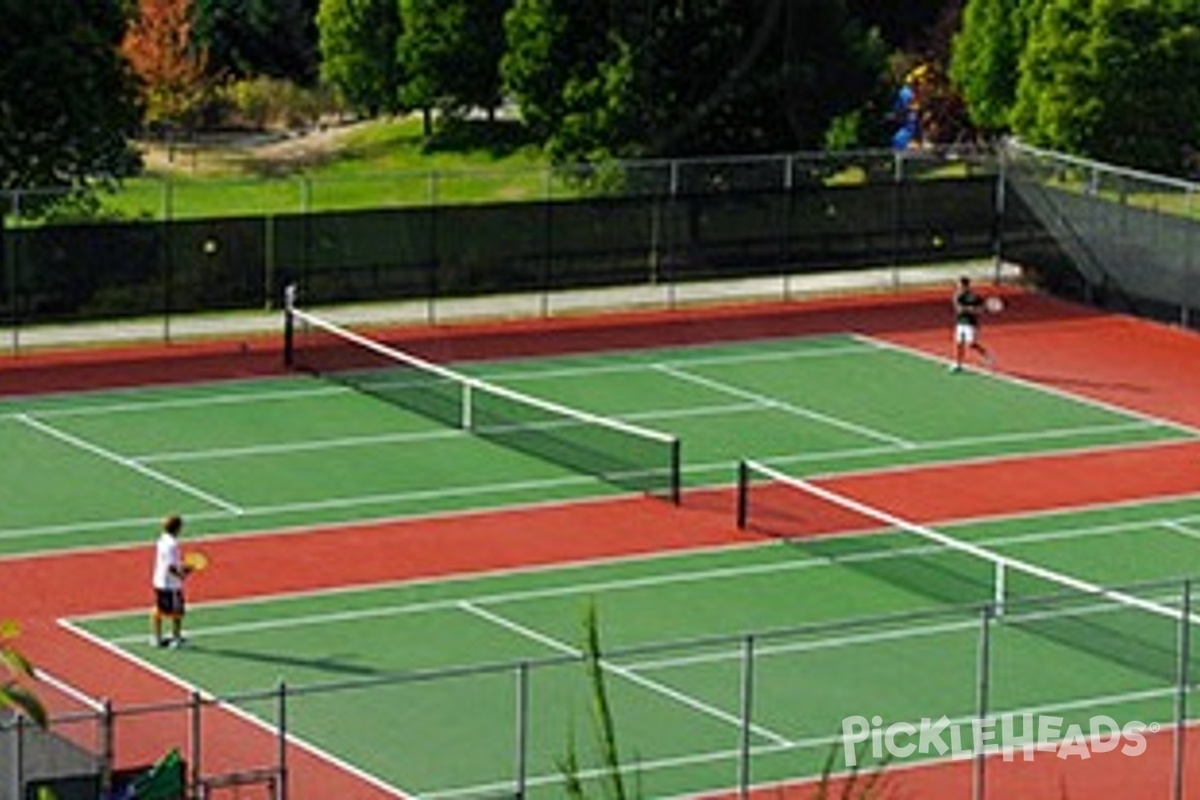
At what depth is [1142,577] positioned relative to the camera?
114 feet

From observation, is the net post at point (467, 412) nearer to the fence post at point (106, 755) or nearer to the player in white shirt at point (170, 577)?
the player in white shirt at point (170, 577)

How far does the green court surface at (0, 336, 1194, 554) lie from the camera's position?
37625 millimetres

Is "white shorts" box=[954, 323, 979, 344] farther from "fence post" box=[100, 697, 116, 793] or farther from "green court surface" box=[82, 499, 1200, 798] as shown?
"fence post" box=[100, 697, 116, 793]

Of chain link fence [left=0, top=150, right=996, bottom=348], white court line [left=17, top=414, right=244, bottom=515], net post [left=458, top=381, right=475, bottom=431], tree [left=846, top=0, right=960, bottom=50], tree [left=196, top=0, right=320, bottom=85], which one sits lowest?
white court line [left=17, top=414, right=244, bottom=515]

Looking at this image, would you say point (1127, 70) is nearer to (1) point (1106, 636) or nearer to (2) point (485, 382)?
(2) point (485, 382)

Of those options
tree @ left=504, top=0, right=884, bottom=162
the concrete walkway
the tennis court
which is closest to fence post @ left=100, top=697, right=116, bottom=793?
the tennis court

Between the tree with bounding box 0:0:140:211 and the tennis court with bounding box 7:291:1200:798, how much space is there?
22.2ft

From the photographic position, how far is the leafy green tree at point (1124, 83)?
57469 mm

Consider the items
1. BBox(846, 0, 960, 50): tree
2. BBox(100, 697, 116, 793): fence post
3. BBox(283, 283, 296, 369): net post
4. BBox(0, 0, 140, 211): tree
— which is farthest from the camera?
BBox(846, 0, 960, 50): tree

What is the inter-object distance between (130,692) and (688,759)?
5312mm

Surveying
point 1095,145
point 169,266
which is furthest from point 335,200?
point 169,266

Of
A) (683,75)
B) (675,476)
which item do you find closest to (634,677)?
(675,476)

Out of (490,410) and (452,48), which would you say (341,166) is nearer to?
(452,48)

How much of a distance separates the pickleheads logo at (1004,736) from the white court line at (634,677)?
0.72m
